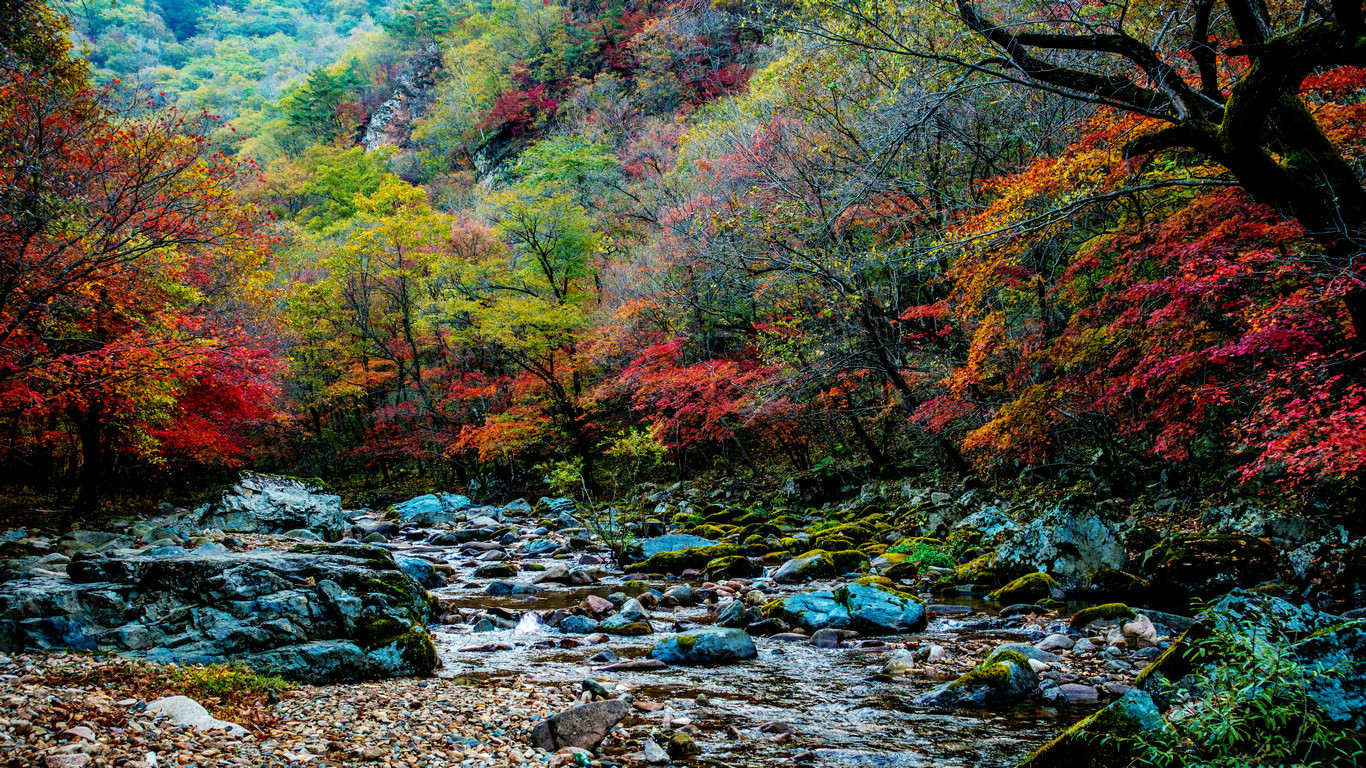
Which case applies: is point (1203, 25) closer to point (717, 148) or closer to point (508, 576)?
point (508, 576)

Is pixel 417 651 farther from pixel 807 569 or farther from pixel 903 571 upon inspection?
pixel 903 571

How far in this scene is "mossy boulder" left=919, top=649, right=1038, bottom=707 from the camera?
5.04 metres

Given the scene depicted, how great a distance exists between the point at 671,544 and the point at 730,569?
2.26m

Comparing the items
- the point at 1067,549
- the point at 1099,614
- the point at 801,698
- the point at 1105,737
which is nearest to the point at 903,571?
the point at 1067,549

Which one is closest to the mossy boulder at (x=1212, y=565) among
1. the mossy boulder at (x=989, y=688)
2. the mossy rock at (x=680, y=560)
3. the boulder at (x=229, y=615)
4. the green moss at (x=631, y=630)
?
the mossy boulder at (x=989, y=688)

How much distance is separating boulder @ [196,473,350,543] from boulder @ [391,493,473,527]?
3.03 m

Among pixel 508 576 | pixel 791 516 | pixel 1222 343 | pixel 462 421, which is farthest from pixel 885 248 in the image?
pixel 462 421

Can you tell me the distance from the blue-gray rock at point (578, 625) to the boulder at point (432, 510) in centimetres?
1258

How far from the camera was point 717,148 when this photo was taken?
2073 centimetres

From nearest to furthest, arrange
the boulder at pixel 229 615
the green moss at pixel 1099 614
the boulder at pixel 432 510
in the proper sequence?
1. the boulder at pixel 229 615
2. the green moss at pixel 1099 614
3. the boulder at pixel 432 510

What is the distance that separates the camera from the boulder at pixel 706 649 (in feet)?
21.2

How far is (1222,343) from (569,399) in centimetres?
1856

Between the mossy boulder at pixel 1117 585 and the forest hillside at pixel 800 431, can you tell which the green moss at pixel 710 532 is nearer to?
the forest hillside at pixel 800 431

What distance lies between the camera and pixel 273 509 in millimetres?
15414
